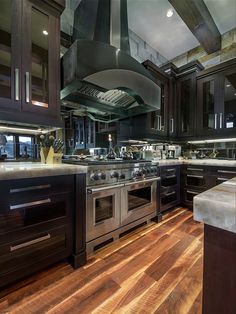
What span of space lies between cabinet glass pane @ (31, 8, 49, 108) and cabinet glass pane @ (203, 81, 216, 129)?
8.50 ft

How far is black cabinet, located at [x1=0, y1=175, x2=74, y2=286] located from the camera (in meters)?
1.08

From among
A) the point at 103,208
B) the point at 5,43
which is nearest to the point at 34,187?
the point at 103,208

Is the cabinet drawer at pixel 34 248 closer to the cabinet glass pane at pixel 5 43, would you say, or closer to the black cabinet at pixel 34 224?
the black cabinet at pixel 34 224

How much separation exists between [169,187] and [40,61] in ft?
7.39

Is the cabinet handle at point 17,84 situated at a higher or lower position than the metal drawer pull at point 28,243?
higher

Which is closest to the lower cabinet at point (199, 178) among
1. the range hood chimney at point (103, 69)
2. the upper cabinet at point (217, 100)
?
the upper cabinet at point (217, 100)

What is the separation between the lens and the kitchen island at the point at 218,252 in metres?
0.32

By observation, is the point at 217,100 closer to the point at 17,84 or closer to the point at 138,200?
the point at 138,200

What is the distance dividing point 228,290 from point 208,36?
3.43m

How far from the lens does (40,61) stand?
4.93ft

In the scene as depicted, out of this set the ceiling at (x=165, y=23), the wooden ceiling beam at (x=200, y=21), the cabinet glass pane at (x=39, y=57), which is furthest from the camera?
the ceiling at (x=165, y=23)

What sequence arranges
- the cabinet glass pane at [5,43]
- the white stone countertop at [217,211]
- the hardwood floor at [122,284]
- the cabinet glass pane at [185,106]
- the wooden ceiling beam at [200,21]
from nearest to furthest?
the white stone countertop at [217,211]
the hardwood floor at [122,284]
the cabinet glass pane at [5,43]
the wooden ceiling beam at [200,21]
the cabinet glass pane at [185,106]

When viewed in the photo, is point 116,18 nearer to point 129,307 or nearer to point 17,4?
point 17,4

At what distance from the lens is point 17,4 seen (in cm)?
135
